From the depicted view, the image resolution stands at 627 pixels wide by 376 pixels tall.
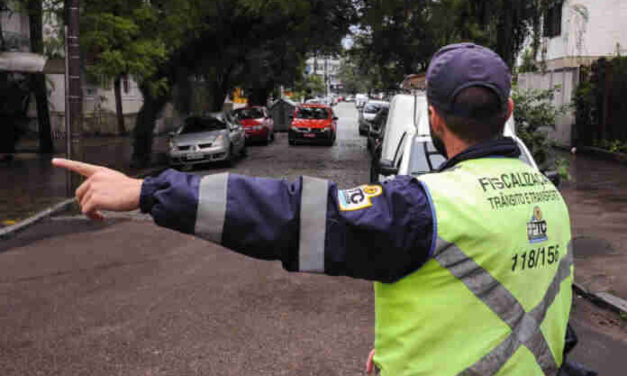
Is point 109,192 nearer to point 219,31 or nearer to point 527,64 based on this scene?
point 219,31

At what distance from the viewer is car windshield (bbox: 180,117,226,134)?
19.7 metres

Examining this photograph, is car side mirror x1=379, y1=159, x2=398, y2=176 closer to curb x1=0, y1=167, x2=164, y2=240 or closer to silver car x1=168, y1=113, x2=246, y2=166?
curb x1=0, y1=167, x2=164, y2=240

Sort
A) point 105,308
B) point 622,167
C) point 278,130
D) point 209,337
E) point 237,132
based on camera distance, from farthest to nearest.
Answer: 1. point 278,130
2. point 237,132
3. point 622,167
4. point 105,308
5. point 209,337

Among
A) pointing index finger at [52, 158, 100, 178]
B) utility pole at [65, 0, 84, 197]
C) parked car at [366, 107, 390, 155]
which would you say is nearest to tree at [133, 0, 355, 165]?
parked car at [366, 107, 390, 155]

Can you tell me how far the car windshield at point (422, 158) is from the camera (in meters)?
7.70

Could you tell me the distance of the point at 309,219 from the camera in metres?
1.53

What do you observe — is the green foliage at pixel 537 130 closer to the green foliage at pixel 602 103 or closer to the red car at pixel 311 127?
the green foliage at pixel 602 103

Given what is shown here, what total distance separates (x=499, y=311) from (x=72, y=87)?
1278 cm

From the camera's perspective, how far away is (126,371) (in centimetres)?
481

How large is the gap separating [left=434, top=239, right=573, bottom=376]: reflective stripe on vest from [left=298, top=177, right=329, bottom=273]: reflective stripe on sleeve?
0.27m

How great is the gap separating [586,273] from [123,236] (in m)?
6.34

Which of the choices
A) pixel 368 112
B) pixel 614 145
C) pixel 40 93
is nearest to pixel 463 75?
pixel 614 145

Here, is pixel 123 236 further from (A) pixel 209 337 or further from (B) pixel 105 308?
(A) pixel 209 337

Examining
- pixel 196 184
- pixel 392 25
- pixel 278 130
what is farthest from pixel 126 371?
pixel 278 130
